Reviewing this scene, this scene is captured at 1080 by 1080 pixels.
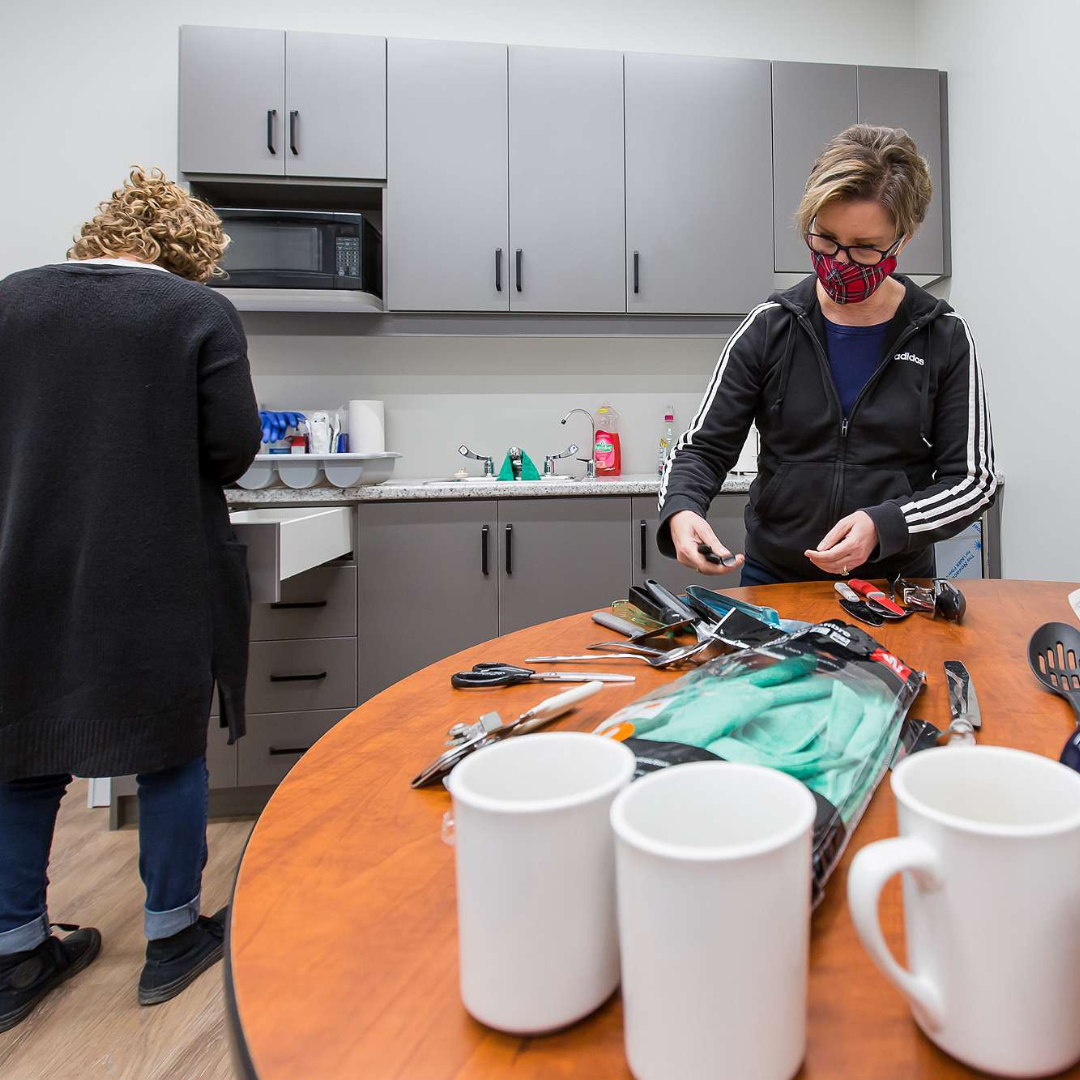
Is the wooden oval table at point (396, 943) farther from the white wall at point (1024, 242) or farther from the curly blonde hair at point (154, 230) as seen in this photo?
the white wall at point (1024, 242)

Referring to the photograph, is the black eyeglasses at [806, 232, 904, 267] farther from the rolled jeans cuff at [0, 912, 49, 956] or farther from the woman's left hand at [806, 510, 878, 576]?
the rolled jeans cuff at [0, 912, 49, 956]

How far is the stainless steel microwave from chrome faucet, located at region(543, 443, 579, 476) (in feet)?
3.28

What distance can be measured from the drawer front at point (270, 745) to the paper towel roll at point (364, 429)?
1043 millimetres

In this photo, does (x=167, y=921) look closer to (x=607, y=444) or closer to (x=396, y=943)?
(x=396, y=943)

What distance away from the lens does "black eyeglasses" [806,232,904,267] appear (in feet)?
4.16

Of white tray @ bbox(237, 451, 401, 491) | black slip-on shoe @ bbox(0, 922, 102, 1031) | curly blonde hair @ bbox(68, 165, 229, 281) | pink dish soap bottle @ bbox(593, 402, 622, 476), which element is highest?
curly blonde hair @ bbox(68, 165, 229, 281)

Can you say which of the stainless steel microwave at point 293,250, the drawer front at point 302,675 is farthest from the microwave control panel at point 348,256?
the drawer front at point 302,675

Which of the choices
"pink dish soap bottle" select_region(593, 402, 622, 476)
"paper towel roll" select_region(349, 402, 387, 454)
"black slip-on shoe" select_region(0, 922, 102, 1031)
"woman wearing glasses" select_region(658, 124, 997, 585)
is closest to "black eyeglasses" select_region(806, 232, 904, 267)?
"woman wearing glasses" select_region(658, 124, 997, 585)

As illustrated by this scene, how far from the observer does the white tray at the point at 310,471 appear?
2.27 m

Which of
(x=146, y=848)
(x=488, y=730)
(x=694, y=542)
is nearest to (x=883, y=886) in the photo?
(x=488, y=730)

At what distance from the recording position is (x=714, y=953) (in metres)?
0.24

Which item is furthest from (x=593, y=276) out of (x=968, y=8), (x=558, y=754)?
(x=558, y=754)

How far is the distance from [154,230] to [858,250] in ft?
4.25

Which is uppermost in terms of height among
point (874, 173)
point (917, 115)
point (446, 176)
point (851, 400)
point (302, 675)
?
point (917, 115)
